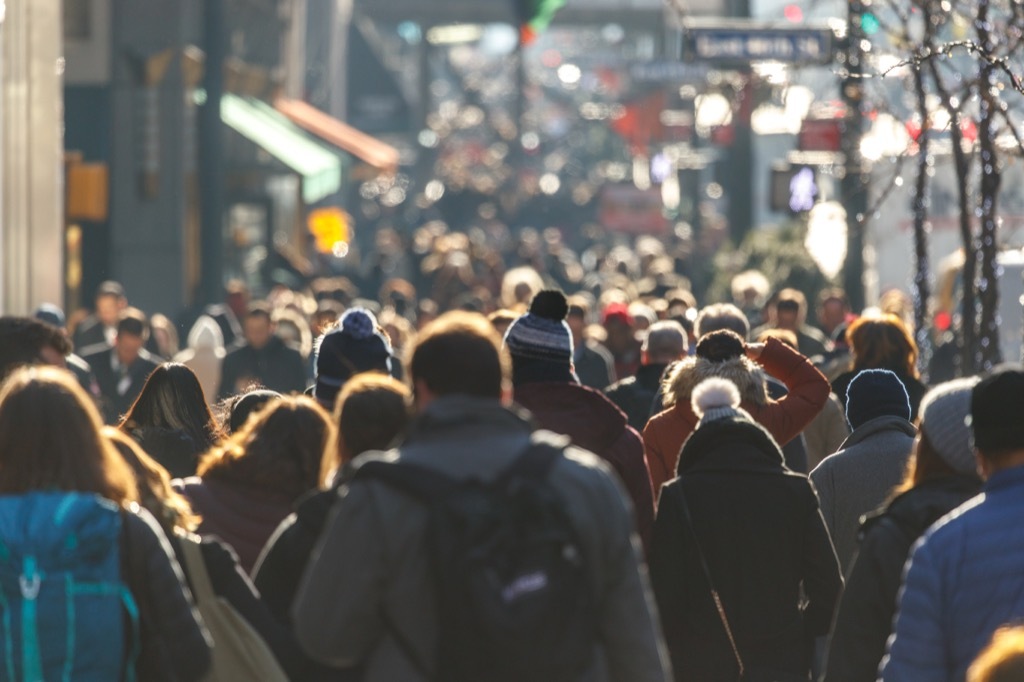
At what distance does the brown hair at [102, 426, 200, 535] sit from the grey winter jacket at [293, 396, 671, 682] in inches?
36.9

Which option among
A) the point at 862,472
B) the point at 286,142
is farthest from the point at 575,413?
the point at 286,142

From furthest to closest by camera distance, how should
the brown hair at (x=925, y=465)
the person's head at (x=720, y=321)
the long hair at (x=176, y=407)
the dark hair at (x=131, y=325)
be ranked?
the dark hair at (x=131, y=325)
the person's head at (x=720, y=321)
the long hair at (x=176, y=407)
the brown hair at (x=925, y=465)

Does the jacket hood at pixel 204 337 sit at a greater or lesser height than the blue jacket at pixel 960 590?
lesser

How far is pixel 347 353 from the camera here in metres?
7.88

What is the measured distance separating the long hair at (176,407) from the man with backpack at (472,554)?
3.08m

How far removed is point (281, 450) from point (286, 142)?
29.5 meters

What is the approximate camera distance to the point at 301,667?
5496 mm

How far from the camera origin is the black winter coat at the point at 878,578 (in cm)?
541

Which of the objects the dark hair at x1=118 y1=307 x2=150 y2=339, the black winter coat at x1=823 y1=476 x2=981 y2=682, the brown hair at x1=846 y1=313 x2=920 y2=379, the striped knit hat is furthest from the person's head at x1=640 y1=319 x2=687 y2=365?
the black winter coat at x1=823 y1=476 x2=981 y2=682

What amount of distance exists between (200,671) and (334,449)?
3.19ft

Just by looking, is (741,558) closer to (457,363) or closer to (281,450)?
(281,450)

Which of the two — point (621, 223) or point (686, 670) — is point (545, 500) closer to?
point (686, 670)

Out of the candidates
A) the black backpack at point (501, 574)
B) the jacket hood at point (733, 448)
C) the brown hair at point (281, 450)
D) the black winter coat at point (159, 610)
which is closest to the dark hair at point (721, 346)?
the jacket hood at point (733, 448)

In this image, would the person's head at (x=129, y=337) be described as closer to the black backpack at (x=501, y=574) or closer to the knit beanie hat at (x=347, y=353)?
the knit beanie hat at (x=347, y=353)
